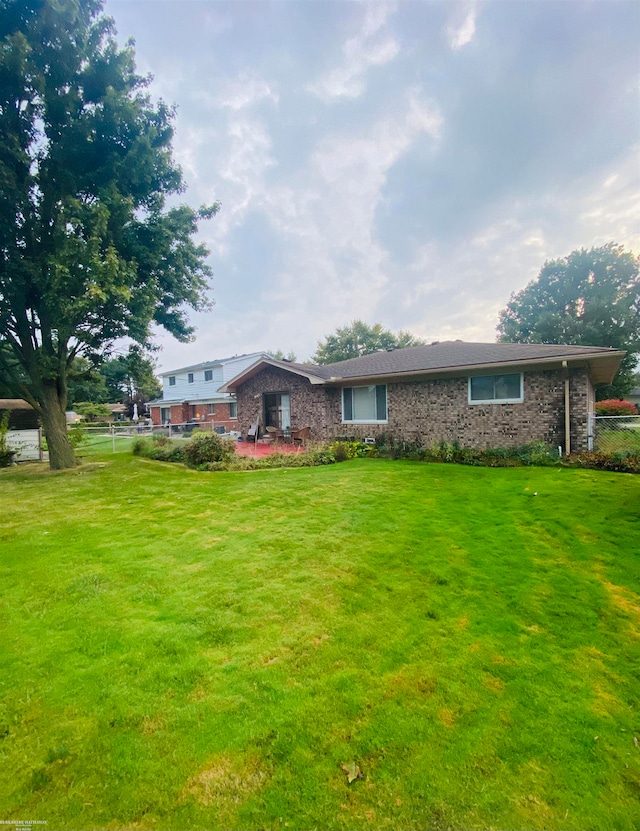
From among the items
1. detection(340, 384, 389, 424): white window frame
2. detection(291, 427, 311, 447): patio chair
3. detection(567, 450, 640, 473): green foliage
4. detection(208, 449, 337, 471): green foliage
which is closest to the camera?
detection(567, 450, 640, 473): green foliage

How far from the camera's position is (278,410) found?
54.8ft

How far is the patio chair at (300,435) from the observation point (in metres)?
14.6

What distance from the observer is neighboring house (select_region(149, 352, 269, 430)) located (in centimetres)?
2589

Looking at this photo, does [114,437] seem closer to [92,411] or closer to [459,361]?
[459,361]

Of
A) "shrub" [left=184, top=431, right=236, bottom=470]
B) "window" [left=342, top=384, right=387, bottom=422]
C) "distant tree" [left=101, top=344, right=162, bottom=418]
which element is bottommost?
"shrub" [left=184, top=431, right=236, bottom=470]

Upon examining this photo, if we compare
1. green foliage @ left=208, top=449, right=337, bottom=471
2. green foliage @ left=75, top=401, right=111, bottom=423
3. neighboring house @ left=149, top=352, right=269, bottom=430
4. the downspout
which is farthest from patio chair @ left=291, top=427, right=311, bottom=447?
green foliage @ left=75, top=401, right=111, bottom=423

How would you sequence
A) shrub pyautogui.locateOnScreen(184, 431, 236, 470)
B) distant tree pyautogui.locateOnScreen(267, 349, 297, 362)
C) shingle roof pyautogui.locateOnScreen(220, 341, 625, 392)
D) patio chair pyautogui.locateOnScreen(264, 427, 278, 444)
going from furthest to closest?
distant tree pyautogui.locateOnScreen(267, 349, 297, 362)
patio chair pyautogui.locateOnScreen(264, 427, 278, 444)
shrub pyautogui.locateOnScreen(184, 431, 236, 470)
shingle roof pyautogui.locateOnScreen(220, 341, 625, 392)

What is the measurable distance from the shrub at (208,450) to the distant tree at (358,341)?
87.2ft

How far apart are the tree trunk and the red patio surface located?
5.64 m

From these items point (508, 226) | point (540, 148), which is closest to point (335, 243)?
point (508, 226)

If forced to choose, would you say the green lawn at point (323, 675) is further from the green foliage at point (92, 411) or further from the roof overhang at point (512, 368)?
the green foliage at point (92, 411)

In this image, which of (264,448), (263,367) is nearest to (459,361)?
(264,448)

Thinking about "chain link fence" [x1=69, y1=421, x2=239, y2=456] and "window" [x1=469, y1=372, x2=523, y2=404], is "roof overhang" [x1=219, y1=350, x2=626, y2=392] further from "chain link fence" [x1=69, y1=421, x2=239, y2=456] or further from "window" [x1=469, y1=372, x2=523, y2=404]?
"chain link fence" [x1=69, y1=421, x2=239, y2=456]

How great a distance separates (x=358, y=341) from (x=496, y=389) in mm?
27481
